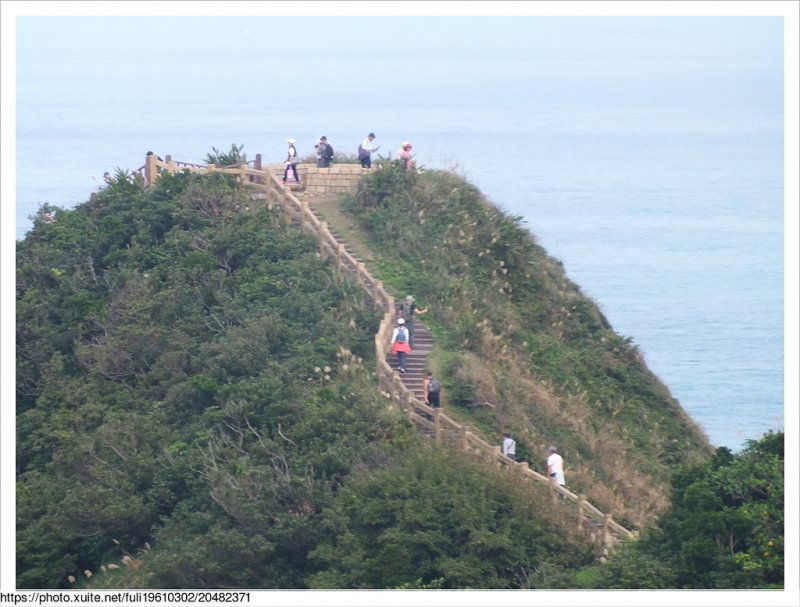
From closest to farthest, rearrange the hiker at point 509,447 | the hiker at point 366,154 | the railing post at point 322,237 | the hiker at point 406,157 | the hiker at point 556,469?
the hiker at point 556,469, the hiker at point 509,447, the railing post at point 322,237, the hiker at point 406,157, the hiker at point 366,154

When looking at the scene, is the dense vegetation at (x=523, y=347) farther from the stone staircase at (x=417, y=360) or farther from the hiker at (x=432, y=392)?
the hiker at (x=432, y=392)

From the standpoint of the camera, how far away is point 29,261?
1501 inches

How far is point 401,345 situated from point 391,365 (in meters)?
0.72

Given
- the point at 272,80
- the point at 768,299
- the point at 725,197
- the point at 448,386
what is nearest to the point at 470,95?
the point at 272,80

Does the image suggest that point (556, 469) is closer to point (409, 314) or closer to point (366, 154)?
point (409, 314)

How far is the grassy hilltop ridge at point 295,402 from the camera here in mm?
24875

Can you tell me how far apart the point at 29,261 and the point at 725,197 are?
224ft

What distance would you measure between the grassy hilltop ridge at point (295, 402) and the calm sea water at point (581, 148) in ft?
17.2

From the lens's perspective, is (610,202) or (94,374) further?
(610,202)

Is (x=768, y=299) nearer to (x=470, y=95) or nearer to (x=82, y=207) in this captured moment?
(x=82, y=207)

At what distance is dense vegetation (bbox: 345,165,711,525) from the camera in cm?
3031

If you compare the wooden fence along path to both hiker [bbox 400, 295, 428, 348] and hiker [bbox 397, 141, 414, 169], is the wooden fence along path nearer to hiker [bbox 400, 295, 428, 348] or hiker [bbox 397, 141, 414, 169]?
hiker [bbox 400, 295, 428, 348]

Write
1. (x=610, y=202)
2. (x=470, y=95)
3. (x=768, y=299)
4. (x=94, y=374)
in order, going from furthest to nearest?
(x=470, y=95) → (x=610, y=202) → (x=768, y=299) → (x=94, y=374)

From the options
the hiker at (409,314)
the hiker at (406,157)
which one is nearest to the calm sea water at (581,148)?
the hiker at (406,157)
